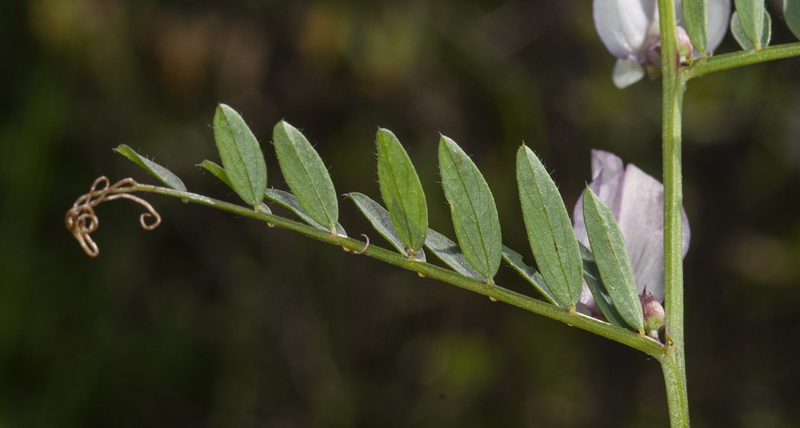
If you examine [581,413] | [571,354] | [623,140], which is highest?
[623,140]

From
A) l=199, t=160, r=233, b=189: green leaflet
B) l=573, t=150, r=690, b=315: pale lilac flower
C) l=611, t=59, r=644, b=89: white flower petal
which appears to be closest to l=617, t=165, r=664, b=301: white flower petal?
l=573, t=150, r=690, b=315: pale lilac flower

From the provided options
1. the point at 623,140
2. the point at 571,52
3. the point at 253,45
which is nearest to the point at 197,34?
the point at 253,45

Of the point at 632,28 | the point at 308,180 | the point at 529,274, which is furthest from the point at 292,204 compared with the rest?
the point at 632,28

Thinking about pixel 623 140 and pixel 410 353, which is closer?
pixel 623 140

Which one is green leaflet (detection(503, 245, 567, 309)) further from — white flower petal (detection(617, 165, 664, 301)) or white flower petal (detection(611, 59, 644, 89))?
white flower petal (detection(611, 59, 644, 89))

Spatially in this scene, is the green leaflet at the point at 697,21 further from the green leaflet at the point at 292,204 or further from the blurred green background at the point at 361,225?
the blurred green background at the point at 361,225

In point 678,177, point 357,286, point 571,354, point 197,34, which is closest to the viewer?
point 678,177

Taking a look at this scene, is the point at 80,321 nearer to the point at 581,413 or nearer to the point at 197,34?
the point at 197,34
